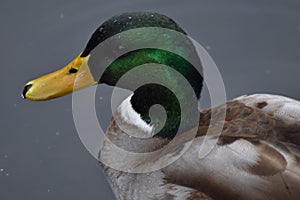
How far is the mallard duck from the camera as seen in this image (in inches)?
106

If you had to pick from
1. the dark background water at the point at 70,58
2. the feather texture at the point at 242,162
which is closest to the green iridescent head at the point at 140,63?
the feather texture at the point at 242,162

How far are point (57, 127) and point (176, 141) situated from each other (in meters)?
1.15

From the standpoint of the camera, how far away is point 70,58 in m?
4.27

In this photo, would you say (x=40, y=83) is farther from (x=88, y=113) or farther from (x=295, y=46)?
(x=295, y=46)

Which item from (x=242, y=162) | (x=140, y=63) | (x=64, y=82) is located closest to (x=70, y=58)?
(x=64, y=82)

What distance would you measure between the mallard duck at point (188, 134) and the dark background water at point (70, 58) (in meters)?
0.60

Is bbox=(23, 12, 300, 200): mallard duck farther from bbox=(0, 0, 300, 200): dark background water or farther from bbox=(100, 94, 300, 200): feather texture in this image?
bbox=(0, 0, 300, 200): dark background water

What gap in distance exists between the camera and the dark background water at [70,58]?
12.6ft

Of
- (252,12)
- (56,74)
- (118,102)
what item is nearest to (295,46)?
(252,12)

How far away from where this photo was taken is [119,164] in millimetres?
3396

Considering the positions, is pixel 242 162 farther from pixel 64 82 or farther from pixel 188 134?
pixel 64 82

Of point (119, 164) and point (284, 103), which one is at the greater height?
point (284, 103)

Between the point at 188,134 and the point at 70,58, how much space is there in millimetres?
1460

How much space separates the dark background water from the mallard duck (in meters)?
0.60
